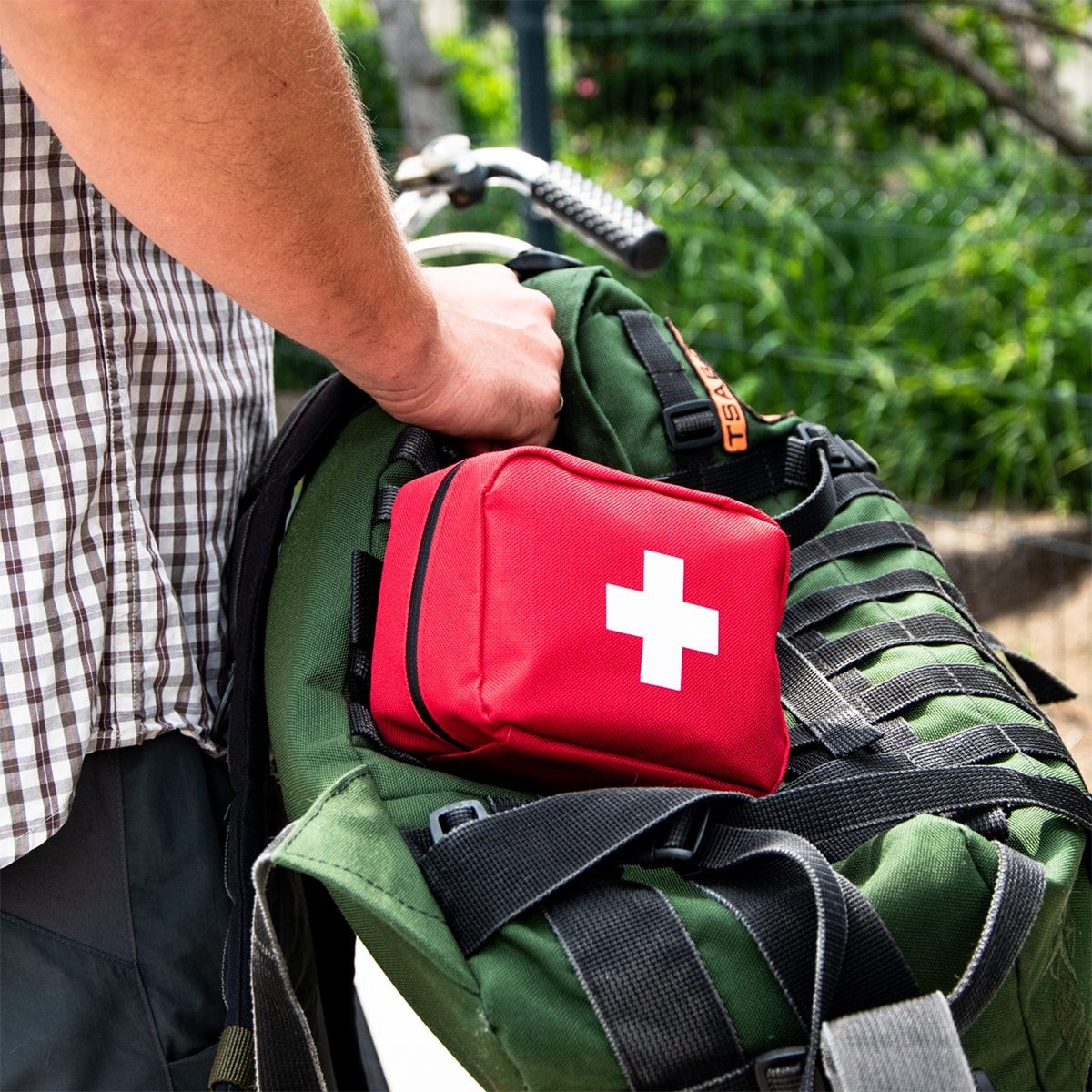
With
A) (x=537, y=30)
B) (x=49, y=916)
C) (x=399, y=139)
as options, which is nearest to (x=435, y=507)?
(x=49, y=916)

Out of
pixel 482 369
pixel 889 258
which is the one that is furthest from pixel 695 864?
pixel 889 258

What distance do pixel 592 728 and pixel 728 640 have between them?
145mm

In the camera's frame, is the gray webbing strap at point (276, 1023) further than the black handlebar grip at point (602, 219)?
No

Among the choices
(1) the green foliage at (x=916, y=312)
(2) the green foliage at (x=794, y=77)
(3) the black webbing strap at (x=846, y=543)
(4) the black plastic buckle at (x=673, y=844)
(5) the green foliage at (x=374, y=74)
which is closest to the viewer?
(4) the black plastic buckle at (x=673, y=844)

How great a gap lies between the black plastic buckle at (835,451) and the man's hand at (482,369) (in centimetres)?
27

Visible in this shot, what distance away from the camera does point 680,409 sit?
1.24 metres

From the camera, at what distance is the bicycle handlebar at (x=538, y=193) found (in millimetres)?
1563

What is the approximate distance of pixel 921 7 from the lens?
506cm

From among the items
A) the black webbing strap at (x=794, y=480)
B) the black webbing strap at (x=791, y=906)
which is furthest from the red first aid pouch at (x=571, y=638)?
the black webbing strap at (x=794, y=480)

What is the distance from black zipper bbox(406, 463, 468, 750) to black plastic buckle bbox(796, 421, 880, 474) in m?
0.45

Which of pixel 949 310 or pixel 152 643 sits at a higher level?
pixel 152 643

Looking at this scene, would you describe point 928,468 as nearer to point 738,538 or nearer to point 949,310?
point 949,310

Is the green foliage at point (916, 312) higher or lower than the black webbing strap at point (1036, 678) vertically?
lower

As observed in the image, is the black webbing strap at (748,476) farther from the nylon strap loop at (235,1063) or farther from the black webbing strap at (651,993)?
the nylon strap loop at (235,1063)
